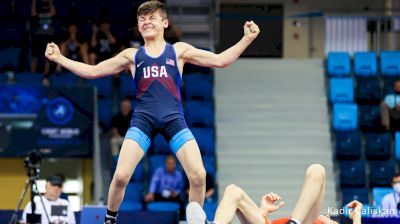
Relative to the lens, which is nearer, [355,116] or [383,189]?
[383,189]

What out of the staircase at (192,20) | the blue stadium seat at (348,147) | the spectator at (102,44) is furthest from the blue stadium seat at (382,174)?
the spectator at (102,44)

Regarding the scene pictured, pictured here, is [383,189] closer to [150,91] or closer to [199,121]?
[199,121]

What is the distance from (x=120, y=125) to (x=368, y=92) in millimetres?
4711

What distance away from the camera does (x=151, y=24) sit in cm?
884

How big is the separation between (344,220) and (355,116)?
19.9ft

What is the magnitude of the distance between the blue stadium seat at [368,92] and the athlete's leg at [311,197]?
32.4ft

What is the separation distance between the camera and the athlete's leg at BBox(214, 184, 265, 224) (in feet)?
27.4

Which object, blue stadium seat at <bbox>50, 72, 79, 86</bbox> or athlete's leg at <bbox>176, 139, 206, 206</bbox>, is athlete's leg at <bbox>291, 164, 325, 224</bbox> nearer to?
athlete's leg at <bbox>176, 139, 206, 206</bbox>

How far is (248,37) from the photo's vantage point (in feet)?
28.8

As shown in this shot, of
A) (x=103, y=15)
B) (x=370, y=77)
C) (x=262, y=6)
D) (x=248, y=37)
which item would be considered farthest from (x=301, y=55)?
Result: (x=248, y=37)

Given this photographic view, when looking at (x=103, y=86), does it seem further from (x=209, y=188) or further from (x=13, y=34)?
(x=209, y=188)

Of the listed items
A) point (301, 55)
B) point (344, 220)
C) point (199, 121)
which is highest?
point (301, 55)

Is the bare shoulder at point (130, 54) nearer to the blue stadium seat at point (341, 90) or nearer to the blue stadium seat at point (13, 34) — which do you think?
the blue stadium seat at point (13, 34)

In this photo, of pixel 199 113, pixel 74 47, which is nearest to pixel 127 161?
pixel 199 113
